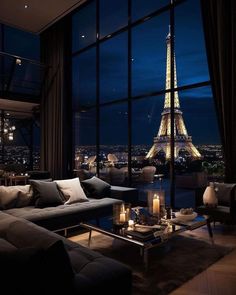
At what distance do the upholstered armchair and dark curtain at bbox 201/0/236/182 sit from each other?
31 cm

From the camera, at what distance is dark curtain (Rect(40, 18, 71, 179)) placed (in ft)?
25.1

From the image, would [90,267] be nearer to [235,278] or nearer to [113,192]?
[235,278]

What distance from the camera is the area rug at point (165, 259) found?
2.36 m

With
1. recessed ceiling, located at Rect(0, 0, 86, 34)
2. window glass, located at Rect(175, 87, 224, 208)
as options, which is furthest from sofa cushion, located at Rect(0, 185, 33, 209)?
recessed ceiling, located at Rect(0, 0, 86, 34)

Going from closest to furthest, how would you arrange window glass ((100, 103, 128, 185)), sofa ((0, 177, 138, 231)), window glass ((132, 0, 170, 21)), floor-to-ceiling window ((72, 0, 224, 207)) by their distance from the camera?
sofa ((0, 177, 138, 231)) → floor-to-ceiling window ((72, 0, 224, 207)) → window glass ((132, 0, 170, 21)) → window glass ((100, 103, 128, 185))

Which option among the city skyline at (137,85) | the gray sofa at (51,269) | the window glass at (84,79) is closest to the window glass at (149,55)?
the city skyline at (137,85)

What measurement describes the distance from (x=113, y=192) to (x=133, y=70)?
112 inches

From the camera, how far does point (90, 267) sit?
1784 mm

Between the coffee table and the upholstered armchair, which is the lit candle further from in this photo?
the upholstered armchair

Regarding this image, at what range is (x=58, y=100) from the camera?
25.3 ft

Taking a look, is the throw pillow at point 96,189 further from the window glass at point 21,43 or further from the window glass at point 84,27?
the window glass at point 21,43

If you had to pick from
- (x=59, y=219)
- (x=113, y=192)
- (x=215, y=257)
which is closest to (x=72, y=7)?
(x=113, y=192)

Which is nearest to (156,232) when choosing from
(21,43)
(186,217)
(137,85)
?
(186,217)

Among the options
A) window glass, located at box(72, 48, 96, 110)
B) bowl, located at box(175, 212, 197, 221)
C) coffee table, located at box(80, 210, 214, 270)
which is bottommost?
coffee table, located at box(80, 210, 214, 270)
